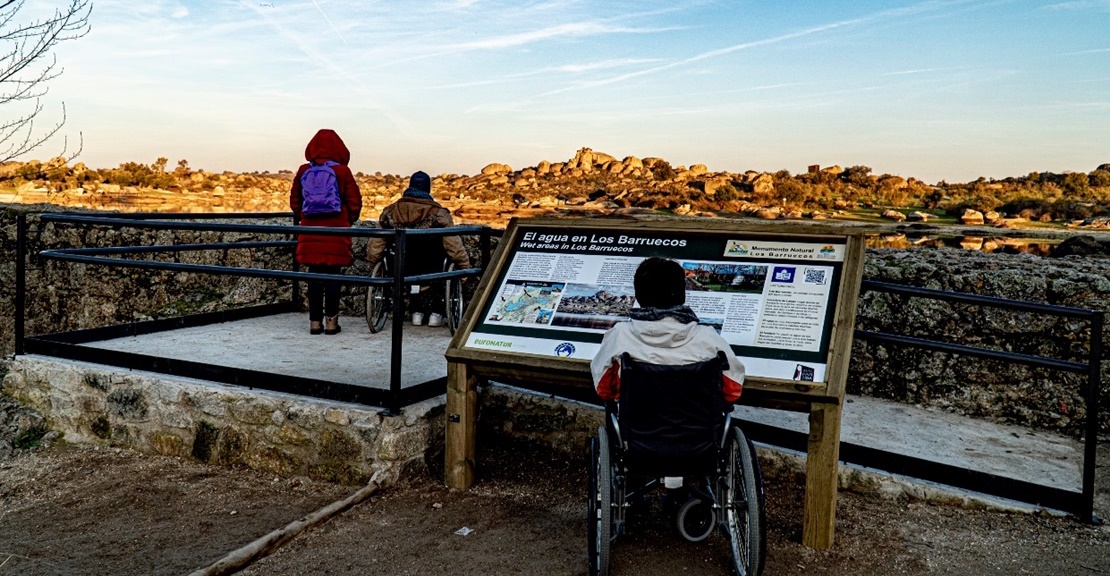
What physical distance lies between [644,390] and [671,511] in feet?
2.62

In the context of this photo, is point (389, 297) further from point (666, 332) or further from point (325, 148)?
point (666, 332)

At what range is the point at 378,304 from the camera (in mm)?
6449

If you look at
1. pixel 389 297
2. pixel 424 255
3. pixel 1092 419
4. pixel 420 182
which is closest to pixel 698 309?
pixel 1092 419

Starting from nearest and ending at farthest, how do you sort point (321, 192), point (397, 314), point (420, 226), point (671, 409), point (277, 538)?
point (671, 409) → point (277, 538) → point (397, 314) → point (321, 192) → point (420, 226)

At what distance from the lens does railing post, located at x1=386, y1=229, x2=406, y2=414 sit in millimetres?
4117

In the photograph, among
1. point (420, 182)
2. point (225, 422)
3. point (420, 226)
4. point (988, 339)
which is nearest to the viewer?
point (225, 422)

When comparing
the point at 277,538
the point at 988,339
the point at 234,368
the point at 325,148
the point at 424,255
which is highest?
the point at 325,148

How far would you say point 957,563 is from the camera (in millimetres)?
3293

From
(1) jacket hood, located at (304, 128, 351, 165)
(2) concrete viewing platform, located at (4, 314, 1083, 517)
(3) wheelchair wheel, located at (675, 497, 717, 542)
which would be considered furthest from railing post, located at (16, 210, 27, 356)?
(3) wheelchair wheel, located at (675, 497, 717, 542)

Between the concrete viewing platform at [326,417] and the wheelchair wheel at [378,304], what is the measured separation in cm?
59

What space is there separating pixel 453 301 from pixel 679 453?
3654 millimetres

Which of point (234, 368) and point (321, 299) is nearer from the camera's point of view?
point (234, 368)

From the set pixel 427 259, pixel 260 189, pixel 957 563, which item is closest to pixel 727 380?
pixel 957 563

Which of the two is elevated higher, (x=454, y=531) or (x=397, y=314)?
(x=397, y=314)
